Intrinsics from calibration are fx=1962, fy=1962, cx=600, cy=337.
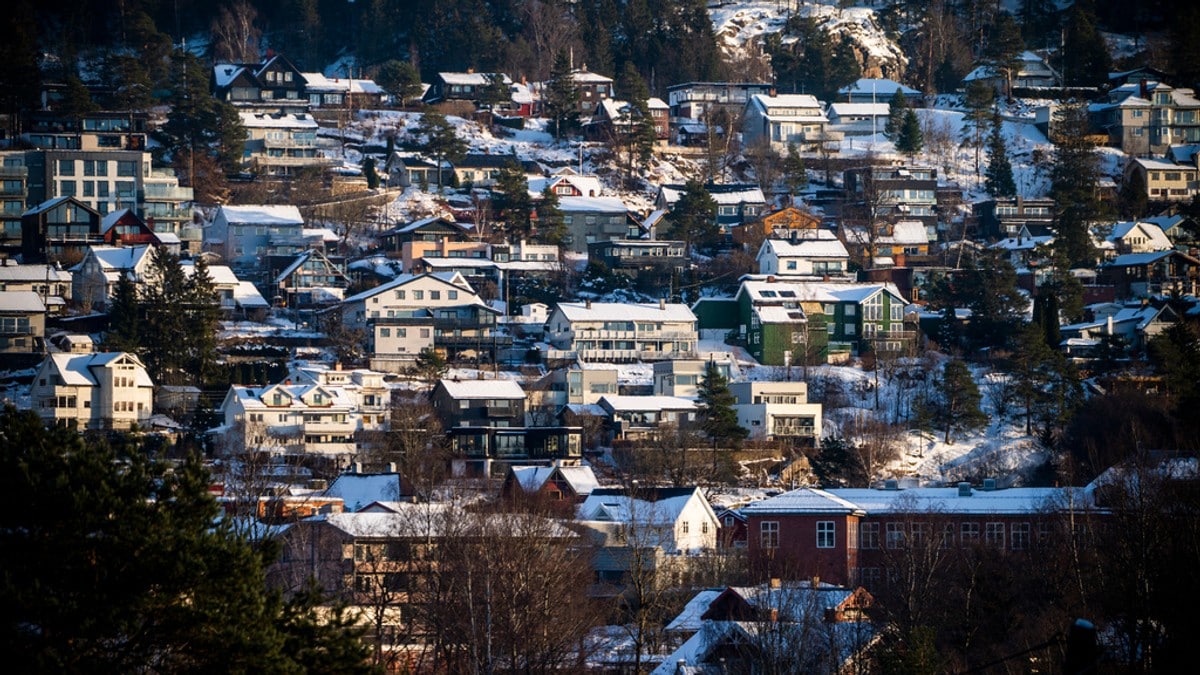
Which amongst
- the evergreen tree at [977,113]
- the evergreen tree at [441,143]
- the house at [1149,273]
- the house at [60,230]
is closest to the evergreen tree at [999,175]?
the evergreen tree at [977,113]

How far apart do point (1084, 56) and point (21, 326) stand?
2617 inches

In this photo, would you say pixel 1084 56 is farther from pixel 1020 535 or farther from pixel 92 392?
pixel 92 392

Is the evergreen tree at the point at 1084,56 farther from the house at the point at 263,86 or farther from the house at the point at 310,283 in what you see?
the house at the point at 310,283

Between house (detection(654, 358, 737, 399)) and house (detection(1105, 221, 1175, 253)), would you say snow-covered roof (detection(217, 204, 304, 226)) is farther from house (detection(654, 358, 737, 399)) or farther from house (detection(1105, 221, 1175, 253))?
house (detection(1105, 221, 1175, 253))

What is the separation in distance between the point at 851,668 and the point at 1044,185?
66978 mm

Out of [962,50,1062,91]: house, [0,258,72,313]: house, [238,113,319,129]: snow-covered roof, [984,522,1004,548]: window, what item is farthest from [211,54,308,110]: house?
[984,522,1004,548]: window

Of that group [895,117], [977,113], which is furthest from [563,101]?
[977,113]

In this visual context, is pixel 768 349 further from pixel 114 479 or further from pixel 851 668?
pixel 114 479

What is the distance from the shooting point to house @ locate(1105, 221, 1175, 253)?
3565 inches

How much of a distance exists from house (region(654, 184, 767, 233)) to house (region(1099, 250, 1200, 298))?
16078mm

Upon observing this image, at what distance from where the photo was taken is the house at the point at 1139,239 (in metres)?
90.6

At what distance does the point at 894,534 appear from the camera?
176ft

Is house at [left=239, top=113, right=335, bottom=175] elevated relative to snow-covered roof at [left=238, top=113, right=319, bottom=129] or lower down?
lower down

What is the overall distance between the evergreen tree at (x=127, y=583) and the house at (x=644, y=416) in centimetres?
4681
